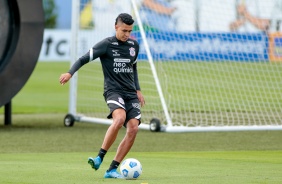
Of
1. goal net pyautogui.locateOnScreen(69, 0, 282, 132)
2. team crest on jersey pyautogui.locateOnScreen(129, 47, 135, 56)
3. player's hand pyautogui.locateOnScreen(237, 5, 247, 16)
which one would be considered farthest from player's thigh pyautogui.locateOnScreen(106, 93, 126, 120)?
player's hand pyautogui.locateOnScreen(237, 5, 247, 16)

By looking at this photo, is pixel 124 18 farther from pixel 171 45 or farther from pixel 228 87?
pixel 228 87

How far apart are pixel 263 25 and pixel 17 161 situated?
9.56 m

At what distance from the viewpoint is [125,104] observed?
10336 mm

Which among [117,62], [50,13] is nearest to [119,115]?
[117,62]

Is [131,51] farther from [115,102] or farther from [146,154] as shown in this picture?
[146,154]

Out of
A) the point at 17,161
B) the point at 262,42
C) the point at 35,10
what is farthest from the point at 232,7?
the point at 17,161

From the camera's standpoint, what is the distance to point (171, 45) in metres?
19.5

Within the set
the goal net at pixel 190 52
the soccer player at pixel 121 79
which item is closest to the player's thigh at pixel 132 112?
the soccer player at pixel 121 79

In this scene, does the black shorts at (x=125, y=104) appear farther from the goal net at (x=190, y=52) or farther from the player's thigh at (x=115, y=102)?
the goal net at (x=190, y=52)

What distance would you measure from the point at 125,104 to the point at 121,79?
28cm

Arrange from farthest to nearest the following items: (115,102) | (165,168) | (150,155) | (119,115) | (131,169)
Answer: (150,155), (165,168), (115,102), (119,115), (131,169)

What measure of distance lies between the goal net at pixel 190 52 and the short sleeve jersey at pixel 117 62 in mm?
5479

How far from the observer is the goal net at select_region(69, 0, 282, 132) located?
696 inches

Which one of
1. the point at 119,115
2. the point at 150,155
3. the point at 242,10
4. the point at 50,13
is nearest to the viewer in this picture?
the point at 119,115
